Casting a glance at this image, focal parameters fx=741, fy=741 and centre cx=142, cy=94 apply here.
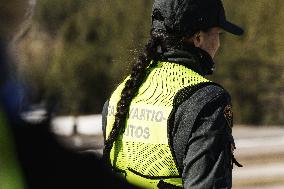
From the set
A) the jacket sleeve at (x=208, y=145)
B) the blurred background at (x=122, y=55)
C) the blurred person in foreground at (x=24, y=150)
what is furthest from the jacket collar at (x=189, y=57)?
the blurred background at (x=122, y=55)

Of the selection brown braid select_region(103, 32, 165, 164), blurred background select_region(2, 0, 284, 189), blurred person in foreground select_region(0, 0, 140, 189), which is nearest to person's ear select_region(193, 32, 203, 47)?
brown braid select_region(103, 32, 165, 164)

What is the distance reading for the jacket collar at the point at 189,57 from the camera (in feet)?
7.14

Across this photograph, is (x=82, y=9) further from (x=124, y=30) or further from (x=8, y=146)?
(x=8, y=146)

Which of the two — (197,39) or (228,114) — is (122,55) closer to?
(197,39)

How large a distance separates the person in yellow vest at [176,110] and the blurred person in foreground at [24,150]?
3.27 feet

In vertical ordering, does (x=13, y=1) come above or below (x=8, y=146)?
above

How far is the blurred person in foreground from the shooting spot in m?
0.83

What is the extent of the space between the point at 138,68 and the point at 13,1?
1354 millimetres

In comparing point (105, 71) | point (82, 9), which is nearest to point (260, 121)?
point (105, 71)

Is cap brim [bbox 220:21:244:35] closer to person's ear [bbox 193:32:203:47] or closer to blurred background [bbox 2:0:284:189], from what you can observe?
person's ear [bbox 193:32:203:47]

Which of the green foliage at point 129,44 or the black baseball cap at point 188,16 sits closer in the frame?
the black baseball cap at point 188,16

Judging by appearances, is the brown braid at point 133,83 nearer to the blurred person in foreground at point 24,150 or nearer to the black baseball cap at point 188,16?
the black baseball cap at point 188,16

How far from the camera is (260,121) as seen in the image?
19.3 metres

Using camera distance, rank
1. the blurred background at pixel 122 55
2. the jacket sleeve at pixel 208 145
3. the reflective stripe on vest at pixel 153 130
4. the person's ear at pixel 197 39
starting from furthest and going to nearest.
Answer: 1. the blurred background at pixel 122 55
2. the person's ear at pixel 197 39
3. the reflective stripe on vest at pixel 153 130
4. the jacket sleeve at pixel 208 145
